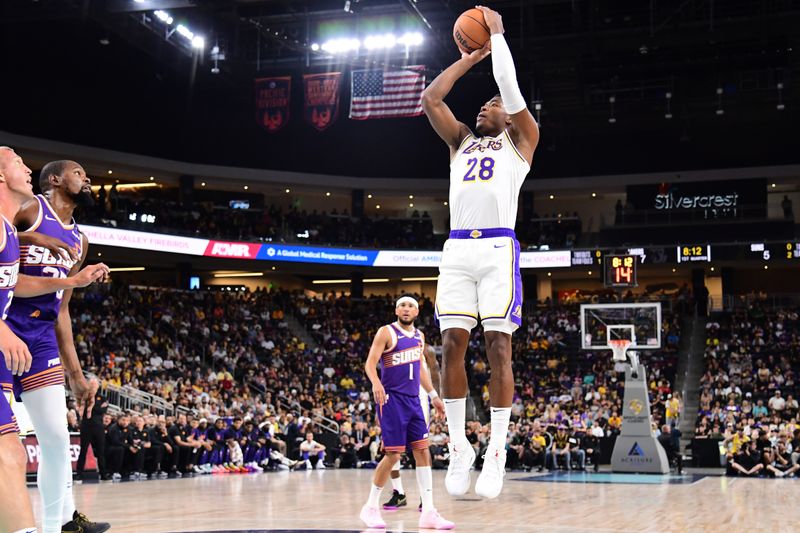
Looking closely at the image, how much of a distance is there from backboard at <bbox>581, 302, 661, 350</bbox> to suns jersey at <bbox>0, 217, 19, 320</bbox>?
1736 centimetres

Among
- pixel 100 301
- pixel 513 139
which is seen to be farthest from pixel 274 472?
pixel 513 139

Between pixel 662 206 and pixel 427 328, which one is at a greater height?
pixel 662 206

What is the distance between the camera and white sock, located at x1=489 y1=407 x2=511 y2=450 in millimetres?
5547

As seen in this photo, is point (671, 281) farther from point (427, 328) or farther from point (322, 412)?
point (322, 412)

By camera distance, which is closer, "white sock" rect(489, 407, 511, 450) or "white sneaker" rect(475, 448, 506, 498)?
"white sneaker" rect(475, 448, 506, 498)

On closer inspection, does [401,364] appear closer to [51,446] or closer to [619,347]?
[51,446]

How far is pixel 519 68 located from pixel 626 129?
32.0 feet

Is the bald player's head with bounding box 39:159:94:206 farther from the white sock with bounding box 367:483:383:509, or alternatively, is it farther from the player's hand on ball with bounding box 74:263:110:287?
the white sock with bounding box 367:483:383:509

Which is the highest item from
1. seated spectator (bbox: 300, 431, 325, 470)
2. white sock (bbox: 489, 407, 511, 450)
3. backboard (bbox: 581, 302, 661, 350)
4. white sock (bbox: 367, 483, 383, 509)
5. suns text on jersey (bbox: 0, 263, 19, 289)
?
backboard (bbox: 581, 302, 661, 350)

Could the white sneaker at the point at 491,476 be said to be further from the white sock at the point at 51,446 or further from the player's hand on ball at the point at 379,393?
the player's hand on ball at the point at 379,393

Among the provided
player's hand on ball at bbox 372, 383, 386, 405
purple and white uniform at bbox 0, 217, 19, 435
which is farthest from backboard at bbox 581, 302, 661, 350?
purple and white uniform at bbox 0, 217, 19, 435

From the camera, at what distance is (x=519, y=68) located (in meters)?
27.6

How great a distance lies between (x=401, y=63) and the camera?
88.1ft

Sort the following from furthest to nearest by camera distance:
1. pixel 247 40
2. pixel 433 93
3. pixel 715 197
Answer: pixel 715 197 → pixel 247 40 → pixel 433 93
